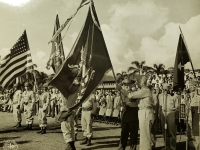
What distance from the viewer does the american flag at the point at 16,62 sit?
7.18 m

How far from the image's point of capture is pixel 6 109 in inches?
592

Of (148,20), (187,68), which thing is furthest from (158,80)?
(148,20)

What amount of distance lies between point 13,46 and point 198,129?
5122 mm

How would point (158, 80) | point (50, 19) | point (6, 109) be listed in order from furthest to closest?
point (6, 109) < point (158, 80) < point (50, 19)

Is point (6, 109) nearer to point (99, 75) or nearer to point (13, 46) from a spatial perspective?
point (13, 46)

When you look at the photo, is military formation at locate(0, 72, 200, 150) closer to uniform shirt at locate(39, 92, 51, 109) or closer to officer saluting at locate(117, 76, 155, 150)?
officer saluting at locate(117, 76, 155, 150)

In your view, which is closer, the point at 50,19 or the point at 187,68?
the point at 50,19

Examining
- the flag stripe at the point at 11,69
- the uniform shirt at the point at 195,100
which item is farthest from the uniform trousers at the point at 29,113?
the uniform shirt at the point at 195,100

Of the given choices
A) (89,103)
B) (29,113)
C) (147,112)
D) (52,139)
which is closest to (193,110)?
(147,112)

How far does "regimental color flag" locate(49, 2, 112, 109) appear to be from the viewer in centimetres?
527

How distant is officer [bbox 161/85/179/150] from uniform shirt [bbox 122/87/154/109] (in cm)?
92

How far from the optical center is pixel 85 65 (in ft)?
17.6

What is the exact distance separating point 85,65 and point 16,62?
9.65 feet

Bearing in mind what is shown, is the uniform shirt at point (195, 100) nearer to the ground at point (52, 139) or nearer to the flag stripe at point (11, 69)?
the ground at point (52, 139)
